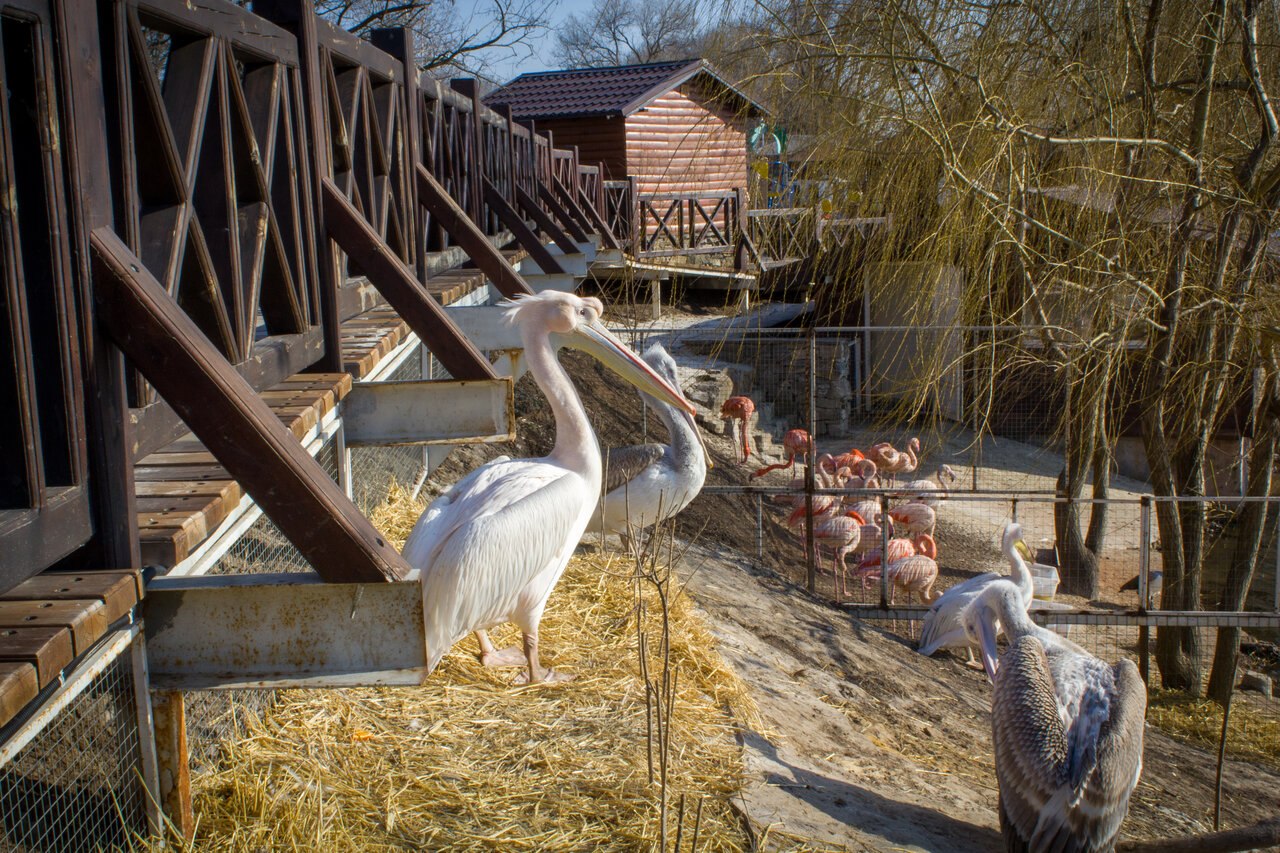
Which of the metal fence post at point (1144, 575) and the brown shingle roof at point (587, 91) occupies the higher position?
the brown shingle roof at point (587, 91)

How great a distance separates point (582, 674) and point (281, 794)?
1.63m

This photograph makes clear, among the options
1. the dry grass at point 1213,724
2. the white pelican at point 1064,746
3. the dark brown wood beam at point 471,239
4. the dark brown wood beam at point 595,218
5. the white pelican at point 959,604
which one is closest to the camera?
the white pelican at point 1064,746

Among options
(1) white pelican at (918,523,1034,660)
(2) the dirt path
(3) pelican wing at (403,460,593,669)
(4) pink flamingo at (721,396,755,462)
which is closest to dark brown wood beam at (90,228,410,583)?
(3) pelican wing at (403,460,593,669)

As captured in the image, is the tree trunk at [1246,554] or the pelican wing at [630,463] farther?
the tree trunk at [1246,554]

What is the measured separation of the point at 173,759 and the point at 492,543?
1.38 metres

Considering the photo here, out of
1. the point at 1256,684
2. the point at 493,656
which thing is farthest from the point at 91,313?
the point at 1256,684

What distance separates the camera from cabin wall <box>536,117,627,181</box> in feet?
78.7

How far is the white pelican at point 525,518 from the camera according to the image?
3627 millimetres

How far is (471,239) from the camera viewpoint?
5.33 metres

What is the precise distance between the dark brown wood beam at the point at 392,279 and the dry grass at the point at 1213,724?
6248 millimetres

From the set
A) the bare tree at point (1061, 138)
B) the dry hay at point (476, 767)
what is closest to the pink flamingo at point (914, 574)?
the bare tree at point (1061, 138)

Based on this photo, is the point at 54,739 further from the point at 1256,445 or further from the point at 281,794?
the point at 1256,445

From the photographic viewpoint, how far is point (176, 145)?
2.52 meters

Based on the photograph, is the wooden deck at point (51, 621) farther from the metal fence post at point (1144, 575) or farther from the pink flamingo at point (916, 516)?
the pink flamingo at point (916, 516)
